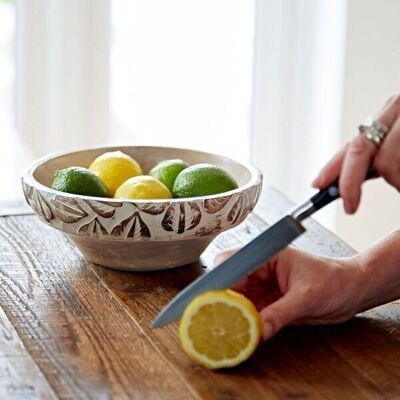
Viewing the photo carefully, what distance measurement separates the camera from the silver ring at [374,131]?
125cm

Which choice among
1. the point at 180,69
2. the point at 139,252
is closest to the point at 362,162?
the point at 139,252

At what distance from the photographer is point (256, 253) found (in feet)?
Result: 4.06

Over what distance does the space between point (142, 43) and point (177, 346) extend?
181 cm

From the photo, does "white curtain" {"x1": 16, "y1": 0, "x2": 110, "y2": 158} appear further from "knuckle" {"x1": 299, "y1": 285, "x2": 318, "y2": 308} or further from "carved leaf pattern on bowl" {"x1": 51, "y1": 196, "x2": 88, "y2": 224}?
"knuckle" {"x1": 299, "y1": 285, "x2": 318, "y2": 308}

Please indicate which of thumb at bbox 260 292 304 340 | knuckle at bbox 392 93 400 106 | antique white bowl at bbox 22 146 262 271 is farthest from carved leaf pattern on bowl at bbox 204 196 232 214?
knuckle at bbox 392 93 400 106

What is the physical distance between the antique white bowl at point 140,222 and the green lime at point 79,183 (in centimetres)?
2

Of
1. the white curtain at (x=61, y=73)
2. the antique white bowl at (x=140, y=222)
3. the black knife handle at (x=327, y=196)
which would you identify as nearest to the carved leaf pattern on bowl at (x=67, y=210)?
the antique white bowl at (x=140, y=222)

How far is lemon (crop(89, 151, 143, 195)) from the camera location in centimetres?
157

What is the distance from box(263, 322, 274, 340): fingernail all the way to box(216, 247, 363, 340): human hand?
0.01m

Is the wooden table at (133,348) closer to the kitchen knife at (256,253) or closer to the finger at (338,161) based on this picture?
the kitchen knife at (256,253)

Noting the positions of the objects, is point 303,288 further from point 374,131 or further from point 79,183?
Answer: point 79,183

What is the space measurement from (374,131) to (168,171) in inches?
16.6

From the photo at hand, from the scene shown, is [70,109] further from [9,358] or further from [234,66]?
[9,358]

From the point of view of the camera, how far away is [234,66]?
3.02 meters
